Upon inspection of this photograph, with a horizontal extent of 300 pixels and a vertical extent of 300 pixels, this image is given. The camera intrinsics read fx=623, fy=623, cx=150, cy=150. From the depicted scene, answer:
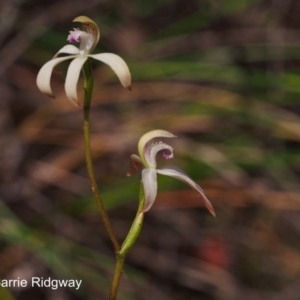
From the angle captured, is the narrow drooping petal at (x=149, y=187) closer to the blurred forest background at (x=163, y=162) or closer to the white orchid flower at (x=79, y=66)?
the white orchid flower at (x=79, y=66)

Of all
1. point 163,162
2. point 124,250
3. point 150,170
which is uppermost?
point 163,162

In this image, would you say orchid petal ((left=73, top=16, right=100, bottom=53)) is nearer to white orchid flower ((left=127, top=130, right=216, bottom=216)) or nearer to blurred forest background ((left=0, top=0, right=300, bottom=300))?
white orchid flower ((left=127, top=130, right=216, bottom=216))

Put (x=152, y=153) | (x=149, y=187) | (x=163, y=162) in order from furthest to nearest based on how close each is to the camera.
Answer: (x=163, y=162)
(x=152, y=153)
(x=149, y=187)

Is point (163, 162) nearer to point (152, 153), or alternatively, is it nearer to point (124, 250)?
point (152, 153)

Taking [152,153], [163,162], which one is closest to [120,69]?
[152,153]

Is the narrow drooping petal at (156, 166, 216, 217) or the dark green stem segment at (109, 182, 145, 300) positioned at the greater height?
the narrow drooping petal at (156, 166, 216, 217)

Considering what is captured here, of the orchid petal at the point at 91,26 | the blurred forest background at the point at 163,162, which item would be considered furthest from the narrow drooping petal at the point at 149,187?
the blurred forest background at the point at 163,162

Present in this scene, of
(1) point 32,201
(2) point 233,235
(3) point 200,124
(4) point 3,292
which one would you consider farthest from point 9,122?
(4) point 3,292

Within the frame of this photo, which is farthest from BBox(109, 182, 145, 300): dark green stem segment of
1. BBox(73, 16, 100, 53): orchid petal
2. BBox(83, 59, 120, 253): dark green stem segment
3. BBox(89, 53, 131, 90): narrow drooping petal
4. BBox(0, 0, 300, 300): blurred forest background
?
BBox(0, 0, 300, 300): blurred forest background
